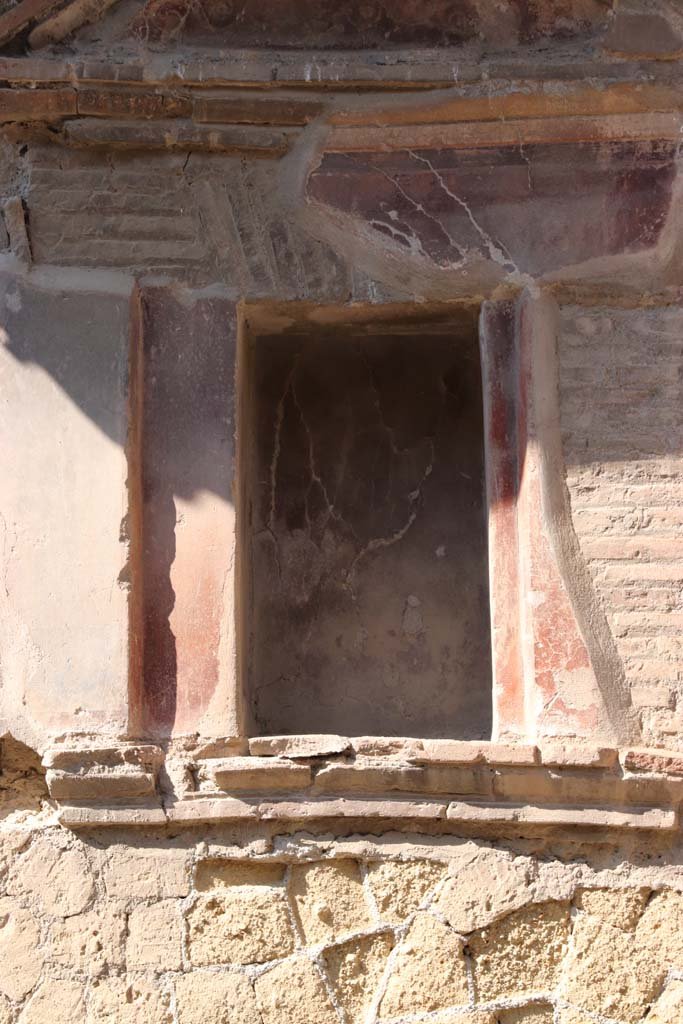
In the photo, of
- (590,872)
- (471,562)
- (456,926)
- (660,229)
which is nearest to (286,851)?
(456,926)

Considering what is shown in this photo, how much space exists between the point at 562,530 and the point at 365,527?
81cm

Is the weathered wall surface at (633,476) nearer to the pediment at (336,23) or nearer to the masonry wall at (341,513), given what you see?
the masonry wall at (341,513)

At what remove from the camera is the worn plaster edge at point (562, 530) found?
4.55m

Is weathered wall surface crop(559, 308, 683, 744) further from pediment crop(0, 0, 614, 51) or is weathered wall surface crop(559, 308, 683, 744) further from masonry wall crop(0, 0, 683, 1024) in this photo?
pediment crop(0, 0, 614, 51)

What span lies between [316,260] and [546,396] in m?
0.75

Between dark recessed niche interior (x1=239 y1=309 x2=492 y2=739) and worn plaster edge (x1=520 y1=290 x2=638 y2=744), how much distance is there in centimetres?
26

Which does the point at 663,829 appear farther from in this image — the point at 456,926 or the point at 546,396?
the point at 546,396

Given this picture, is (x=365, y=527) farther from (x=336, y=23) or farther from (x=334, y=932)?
(x=336, y=23)

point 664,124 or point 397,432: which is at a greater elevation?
point 664,124

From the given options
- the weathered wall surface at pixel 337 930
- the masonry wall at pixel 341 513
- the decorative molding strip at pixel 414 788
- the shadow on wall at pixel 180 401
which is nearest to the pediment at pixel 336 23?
the masonry wall at pixel 341 513

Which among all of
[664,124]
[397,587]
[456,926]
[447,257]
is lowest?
[456,926]

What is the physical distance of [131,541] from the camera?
4.68 m

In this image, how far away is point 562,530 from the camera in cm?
468

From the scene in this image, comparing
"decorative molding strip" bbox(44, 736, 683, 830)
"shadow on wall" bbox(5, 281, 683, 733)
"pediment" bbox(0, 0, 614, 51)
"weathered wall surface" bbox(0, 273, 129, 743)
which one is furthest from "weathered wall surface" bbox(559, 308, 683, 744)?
"weathered wall surface" bbox(0, 273, 129, 743)
